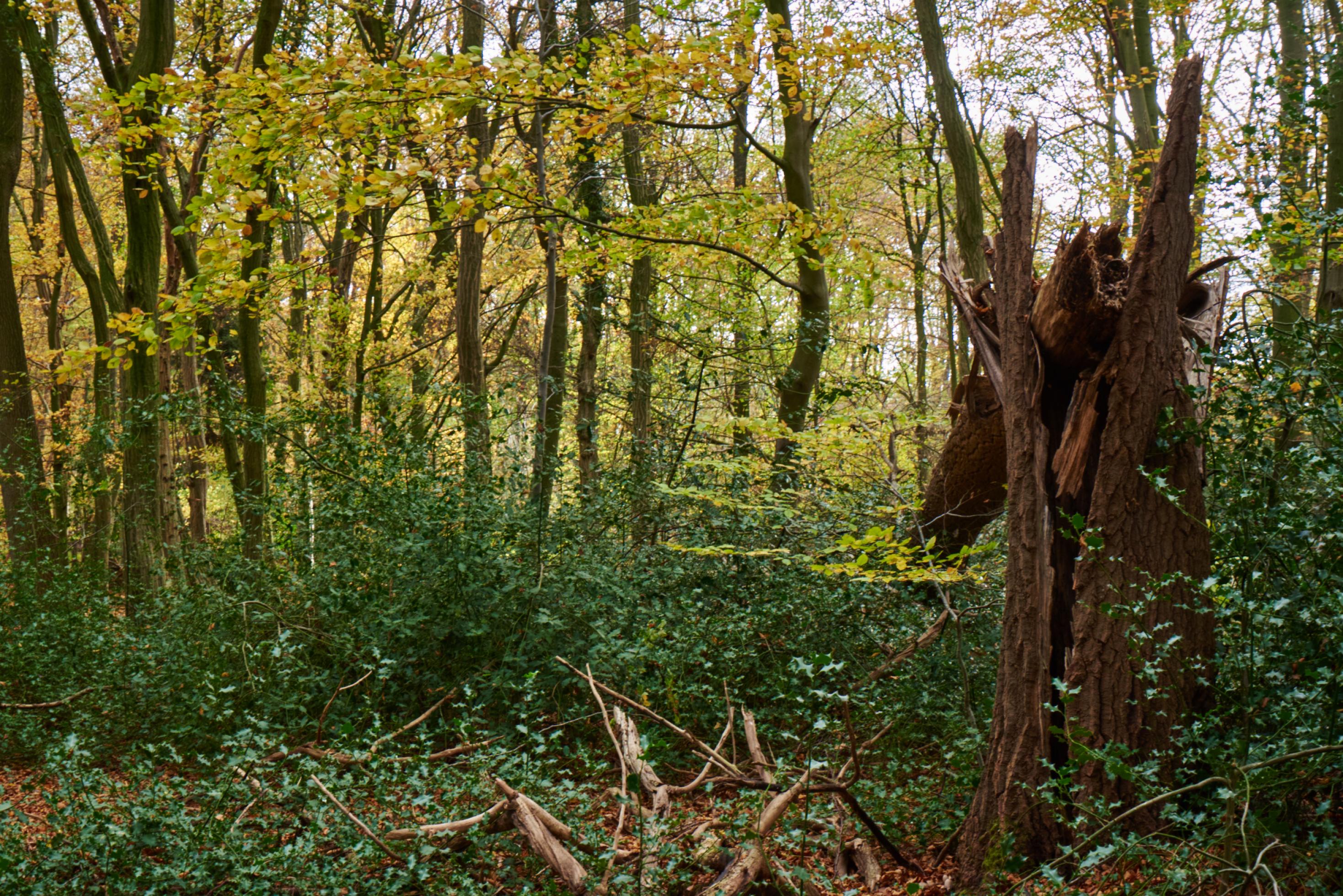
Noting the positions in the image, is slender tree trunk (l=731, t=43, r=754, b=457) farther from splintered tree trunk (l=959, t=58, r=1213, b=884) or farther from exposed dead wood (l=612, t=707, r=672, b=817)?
splintered tree trunk (l=959, t=58, r=1213, b=884)

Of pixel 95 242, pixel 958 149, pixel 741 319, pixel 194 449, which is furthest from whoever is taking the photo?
pixel 194 449

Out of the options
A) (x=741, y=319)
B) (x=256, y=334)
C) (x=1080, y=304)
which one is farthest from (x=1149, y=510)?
(x=256, y=334)

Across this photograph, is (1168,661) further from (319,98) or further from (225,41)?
(225,41)

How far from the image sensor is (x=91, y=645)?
21.9 ft

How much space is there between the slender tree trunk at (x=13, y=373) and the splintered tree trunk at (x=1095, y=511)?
28.6ft

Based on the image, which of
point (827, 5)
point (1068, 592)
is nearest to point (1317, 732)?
point (1068, 592)

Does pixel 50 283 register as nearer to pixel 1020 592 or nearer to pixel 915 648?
pixel 915 648

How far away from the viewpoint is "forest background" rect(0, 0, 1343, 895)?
329cm

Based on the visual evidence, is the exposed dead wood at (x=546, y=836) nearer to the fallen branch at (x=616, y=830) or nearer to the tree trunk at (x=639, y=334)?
the fallen branch at (x=616, y=830)

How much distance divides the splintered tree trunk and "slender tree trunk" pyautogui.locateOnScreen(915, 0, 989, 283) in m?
3.48

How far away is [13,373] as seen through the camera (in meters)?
9.09

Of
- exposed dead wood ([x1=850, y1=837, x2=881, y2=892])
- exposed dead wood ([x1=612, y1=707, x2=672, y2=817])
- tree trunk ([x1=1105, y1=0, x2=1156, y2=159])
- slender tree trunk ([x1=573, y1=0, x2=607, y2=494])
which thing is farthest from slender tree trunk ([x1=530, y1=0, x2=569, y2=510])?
tree trunk ([x1=1105, y1=0, x2=1156, y2=159])

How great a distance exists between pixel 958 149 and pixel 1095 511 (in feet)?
17.4

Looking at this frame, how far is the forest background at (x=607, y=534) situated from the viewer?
3289 mm
